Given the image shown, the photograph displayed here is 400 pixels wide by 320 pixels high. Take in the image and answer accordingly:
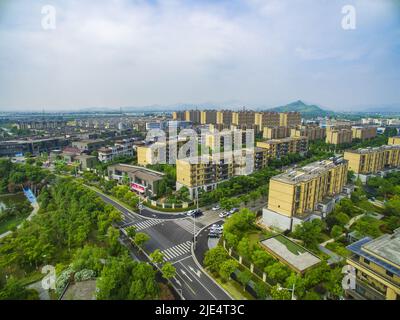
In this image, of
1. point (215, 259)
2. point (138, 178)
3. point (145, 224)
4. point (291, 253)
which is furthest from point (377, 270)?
point (138, 178)

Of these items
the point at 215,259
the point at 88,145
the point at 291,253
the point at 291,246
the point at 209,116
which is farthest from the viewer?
the point at 209,116

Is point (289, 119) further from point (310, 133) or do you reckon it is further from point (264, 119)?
point (310, 133)

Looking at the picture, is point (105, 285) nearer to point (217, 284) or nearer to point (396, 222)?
point (217, 284)

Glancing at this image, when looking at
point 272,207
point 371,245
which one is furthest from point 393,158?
point 371,245

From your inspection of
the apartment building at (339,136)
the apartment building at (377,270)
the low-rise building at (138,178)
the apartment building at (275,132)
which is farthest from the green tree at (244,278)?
the apartment building at (339,136)

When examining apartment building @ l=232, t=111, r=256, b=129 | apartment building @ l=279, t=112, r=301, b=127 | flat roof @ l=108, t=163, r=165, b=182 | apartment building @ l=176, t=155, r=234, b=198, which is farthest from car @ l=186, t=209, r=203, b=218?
apartment building @ l=279, t=112, r=301, b=127

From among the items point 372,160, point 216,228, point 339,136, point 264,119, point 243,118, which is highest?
point 243,118
